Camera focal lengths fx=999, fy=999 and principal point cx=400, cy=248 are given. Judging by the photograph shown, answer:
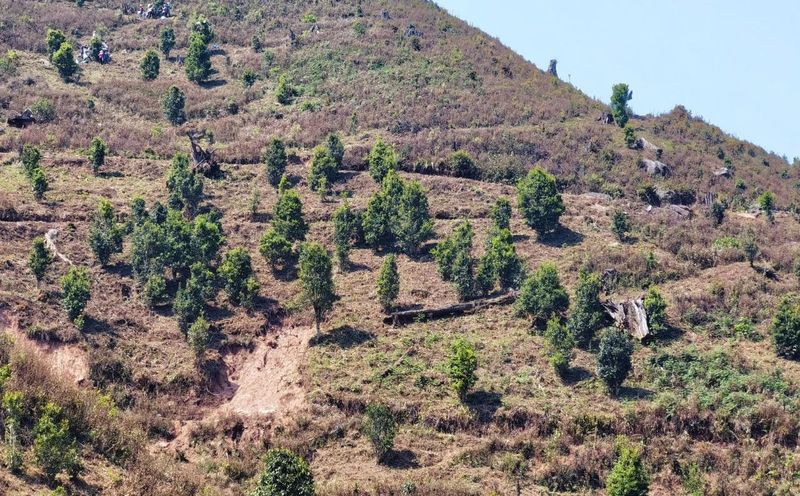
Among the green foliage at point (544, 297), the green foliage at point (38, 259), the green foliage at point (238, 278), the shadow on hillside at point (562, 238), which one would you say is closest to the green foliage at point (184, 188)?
the green foliage at point (238, 278)

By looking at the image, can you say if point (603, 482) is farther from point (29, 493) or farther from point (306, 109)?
point (306, 109)

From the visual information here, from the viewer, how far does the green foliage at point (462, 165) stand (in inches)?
3807

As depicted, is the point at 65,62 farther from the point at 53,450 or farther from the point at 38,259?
the point at 53,450

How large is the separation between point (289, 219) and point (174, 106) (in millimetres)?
34608

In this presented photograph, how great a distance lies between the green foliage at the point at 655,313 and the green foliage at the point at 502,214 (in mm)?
18495

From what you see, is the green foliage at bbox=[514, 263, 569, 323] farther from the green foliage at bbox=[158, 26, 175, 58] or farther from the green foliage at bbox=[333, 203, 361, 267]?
the green foliage at bbox=[158, 26, 175, 58]

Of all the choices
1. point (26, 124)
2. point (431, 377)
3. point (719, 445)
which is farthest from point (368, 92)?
point (719, 445)

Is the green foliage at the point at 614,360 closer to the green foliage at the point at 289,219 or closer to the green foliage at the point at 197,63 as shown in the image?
the green foliage at the point at 289,219

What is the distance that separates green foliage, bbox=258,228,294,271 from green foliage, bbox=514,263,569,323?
62.1ft

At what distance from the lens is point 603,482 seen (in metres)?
55.3

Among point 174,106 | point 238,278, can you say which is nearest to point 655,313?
point 238,278

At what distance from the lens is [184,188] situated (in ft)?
280

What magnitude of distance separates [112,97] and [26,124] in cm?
1380

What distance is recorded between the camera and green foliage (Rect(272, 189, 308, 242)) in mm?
80688
